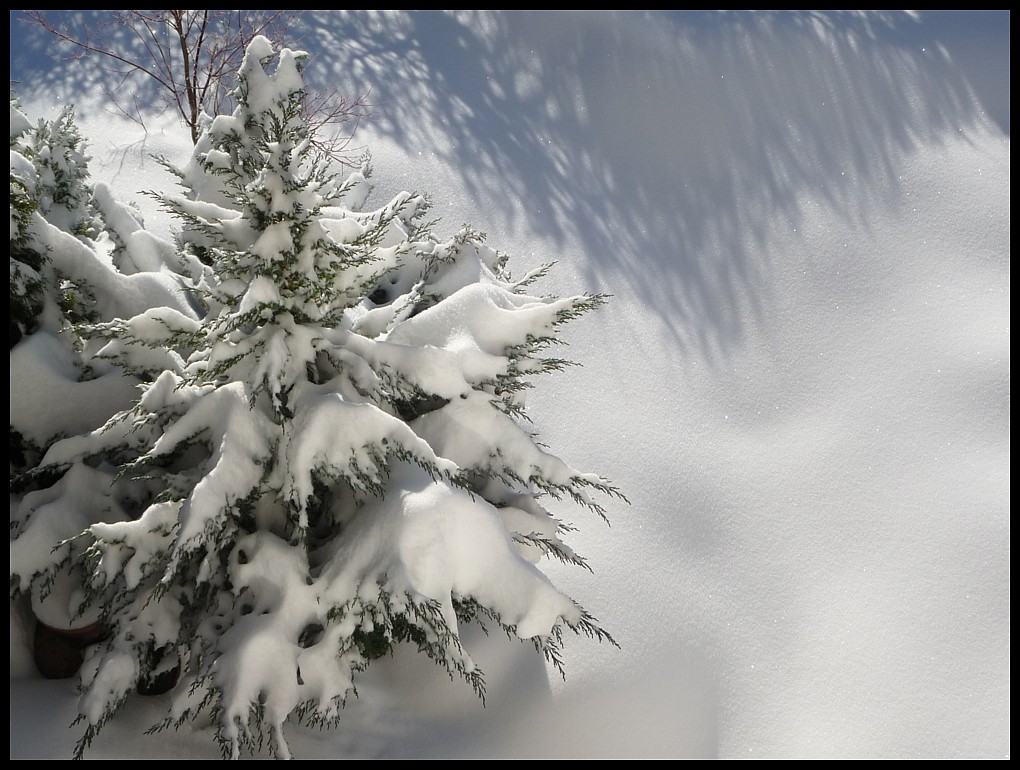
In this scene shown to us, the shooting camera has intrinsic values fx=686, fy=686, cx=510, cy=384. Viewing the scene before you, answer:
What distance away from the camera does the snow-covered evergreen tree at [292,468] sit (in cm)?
258

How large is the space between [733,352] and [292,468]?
17.2ft

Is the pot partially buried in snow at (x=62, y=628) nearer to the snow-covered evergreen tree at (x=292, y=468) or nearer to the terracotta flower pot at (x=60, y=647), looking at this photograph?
the terracotta flower pot at (x=60, y=647)

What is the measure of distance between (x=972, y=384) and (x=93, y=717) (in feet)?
21.8

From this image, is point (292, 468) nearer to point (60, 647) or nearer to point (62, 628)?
point (62, 628)

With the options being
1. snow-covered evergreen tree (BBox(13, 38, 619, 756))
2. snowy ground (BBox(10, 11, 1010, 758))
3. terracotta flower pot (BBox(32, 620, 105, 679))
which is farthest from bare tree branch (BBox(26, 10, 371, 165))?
terracotta flower pot (BBox(32, 620, 105, 679))

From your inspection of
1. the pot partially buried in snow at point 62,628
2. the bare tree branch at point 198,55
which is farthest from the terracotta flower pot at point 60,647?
the bare tree branch at point 198,55

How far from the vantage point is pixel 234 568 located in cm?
285

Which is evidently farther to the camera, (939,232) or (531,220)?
(531,220)

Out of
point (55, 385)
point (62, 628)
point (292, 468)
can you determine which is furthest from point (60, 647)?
point (292, 468)

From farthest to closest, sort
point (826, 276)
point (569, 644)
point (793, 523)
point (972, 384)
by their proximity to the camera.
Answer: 1. point (826, 276)
2. point (972, 384)
3. point (793, 523)
4. point (569, 644)

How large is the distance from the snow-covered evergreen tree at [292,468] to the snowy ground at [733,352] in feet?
2.34

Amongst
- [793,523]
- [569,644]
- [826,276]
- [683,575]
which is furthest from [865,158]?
[569,644]

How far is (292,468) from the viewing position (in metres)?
2.64
